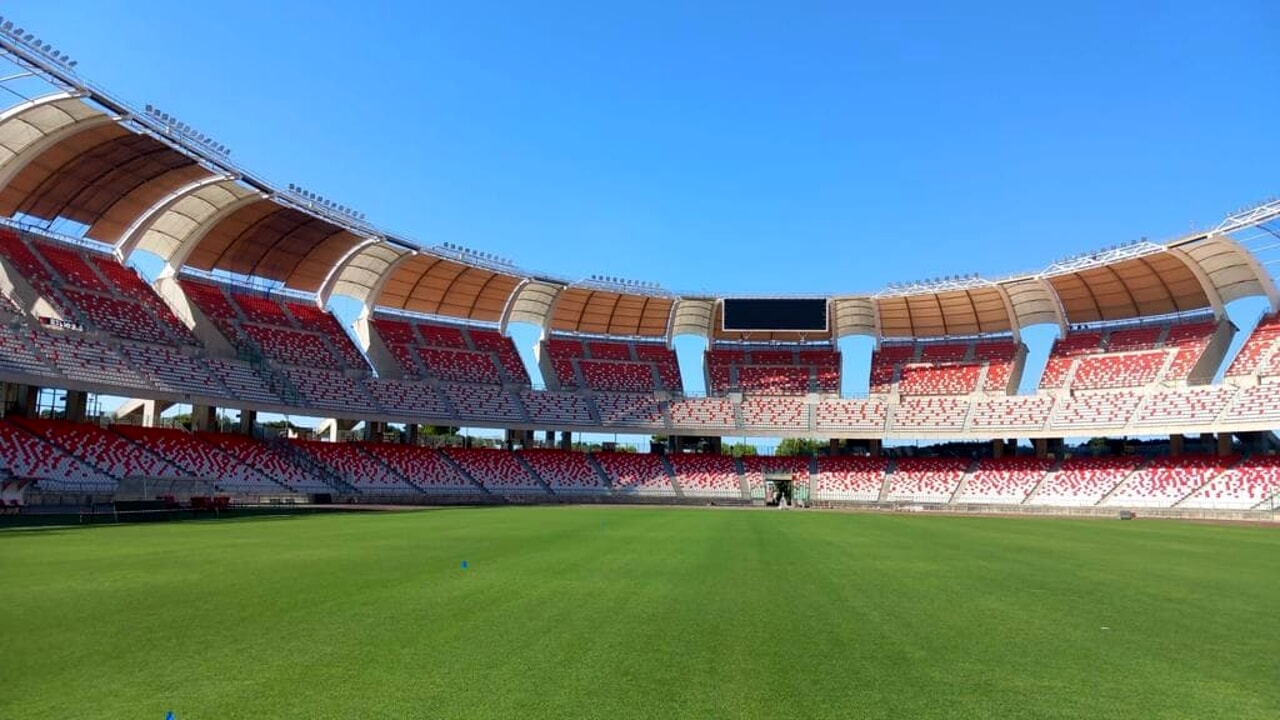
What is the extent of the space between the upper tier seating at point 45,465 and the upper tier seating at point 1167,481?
184 ft

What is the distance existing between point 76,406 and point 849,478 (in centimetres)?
4949

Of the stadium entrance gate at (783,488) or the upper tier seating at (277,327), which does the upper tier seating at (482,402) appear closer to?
the upper tier seating at (277,327)

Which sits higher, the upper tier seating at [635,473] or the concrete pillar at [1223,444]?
the concrete pillar at [1223,444]

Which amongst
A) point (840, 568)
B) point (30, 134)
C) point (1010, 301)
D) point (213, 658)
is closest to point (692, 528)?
point (840, 568)

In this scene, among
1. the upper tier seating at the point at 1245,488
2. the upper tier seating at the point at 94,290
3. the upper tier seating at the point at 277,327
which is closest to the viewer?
the upper tier seating at the point at 94,290

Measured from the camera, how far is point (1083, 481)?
1928 inches

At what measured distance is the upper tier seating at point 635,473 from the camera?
5575 centimetres

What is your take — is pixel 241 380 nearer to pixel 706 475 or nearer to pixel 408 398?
pixel 408 398

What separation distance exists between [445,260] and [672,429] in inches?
873

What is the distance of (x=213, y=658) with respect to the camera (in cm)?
633

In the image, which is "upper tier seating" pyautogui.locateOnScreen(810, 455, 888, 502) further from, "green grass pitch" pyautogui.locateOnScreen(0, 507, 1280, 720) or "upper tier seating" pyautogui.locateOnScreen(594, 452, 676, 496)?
"green grass pitch" pyautogui.locateOnScreen(0, 507, 1280, 720)

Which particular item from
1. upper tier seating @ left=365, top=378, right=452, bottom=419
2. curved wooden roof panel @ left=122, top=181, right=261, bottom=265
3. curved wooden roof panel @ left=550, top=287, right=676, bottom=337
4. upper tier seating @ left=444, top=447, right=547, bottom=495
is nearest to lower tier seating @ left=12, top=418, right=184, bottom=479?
curved wooden roof panel @ left=122, top=181, right=261, bottom=265

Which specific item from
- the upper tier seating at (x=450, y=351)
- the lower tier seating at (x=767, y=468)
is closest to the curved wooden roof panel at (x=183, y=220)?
the upper tier seating at (x=450, y=351)

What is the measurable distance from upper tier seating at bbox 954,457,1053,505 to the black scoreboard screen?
16602 millimetres
